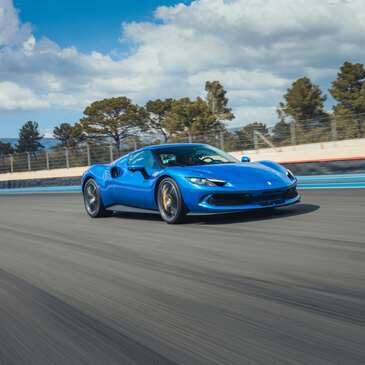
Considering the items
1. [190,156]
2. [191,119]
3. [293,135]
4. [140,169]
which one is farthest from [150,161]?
[191,119]

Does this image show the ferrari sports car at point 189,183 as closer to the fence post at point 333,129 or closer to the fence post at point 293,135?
the fence post at point 333,129

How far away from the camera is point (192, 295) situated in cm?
354

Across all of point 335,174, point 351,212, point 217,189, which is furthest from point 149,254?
point 335,174

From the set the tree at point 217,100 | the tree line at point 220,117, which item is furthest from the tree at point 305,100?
the tree at point 217,100

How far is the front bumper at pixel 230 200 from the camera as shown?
263 inches

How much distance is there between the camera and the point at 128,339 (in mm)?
2748

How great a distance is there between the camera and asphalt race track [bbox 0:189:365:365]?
100 inches

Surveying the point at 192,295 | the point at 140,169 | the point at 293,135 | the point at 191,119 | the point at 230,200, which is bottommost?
the point at 192,295

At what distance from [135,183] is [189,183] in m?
1.21

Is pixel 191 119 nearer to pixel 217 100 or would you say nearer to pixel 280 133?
pixel 217 100

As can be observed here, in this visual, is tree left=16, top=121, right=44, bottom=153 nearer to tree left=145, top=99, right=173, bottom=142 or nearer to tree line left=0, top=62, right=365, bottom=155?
tree line left=0, top=62, right=365, bottom=155

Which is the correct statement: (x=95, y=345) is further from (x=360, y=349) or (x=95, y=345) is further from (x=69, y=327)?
(x=360, y=349)

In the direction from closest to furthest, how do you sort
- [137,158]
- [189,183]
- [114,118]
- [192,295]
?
[192,295] < [189,183] < [137,158] < [114,118]

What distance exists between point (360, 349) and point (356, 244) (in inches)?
98.5
